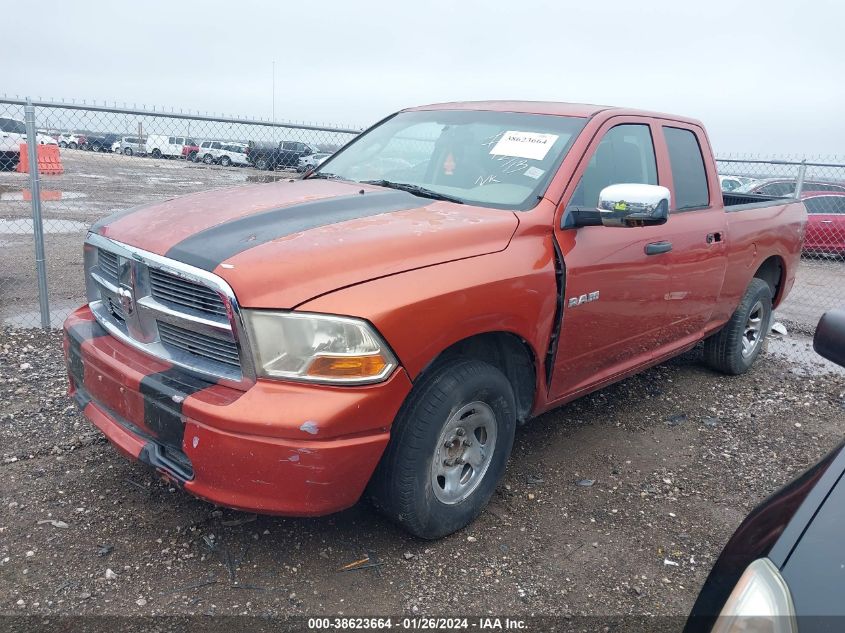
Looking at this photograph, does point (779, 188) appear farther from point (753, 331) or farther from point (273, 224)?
point (273, 224)

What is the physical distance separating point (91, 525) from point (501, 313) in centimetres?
201

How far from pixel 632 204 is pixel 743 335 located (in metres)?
2.91

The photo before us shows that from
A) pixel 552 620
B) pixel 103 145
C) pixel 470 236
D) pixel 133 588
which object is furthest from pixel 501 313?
pixel 103 145

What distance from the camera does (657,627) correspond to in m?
2.65

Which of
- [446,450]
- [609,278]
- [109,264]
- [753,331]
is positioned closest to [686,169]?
[609,278]

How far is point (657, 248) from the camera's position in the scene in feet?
12.7

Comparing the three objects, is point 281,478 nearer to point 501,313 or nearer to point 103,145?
point 501,313

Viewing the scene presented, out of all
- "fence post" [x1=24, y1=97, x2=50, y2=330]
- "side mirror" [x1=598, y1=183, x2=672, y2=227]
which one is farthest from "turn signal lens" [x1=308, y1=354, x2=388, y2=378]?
"fence post" [x1=24, y1=97, x2=50, y2=330]

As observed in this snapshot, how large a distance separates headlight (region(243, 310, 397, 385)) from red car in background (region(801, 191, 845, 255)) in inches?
499

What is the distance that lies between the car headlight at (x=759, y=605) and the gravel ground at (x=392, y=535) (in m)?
1.32

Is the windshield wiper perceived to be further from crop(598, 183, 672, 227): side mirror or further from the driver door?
crop(598, 183, 672, 227): side mirror

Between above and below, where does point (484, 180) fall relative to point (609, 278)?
above

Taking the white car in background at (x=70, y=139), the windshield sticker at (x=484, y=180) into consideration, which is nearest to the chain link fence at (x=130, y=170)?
the white car in background at (x=70, y=139)

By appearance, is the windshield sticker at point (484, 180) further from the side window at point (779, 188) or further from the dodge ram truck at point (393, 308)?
the side window at point (779, 188)
